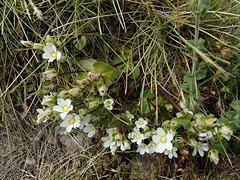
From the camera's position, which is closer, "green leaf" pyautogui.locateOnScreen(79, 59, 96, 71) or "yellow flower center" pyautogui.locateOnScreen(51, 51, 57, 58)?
"yellow flower center" pyautogui.locateOnScreen(51, 51, 57, 58)

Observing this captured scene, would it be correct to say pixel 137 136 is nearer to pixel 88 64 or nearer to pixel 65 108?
pixel 65 108

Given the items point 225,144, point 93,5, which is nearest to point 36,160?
point 93,5

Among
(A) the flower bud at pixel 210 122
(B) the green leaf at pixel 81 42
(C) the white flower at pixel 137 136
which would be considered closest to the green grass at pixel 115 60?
(B) the green leaf at pixel 81 42

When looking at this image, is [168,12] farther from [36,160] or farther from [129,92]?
[36,160]

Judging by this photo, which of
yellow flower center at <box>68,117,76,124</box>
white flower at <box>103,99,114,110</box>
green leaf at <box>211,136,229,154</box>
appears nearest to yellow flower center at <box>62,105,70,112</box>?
yellow flower center at <box>68,117,76,124</box>

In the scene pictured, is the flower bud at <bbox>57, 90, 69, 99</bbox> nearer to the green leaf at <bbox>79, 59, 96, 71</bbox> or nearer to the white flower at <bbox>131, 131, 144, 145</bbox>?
the green leaf at <bbox>79, 59, 96, 71</bbox>

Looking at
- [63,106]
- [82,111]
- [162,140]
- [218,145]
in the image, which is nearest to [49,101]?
[63,106]
